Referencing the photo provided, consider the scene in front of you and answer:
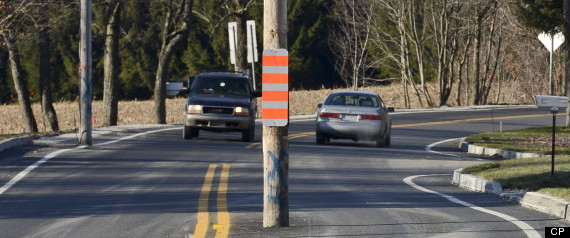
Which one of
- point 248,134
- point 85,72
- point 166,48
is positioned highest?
point 166,48

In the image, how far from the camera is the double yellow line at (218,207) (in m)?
10.6

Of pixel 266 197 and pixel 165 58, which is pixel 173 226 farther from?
pixel 165 58

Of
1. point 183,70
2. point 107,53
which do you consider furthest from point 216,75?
point 183,70

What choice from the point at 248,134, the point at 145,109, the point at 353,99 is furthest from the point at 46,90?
the point at 353,99

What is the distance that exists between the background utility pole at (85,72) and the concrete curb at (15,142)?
1.22 m

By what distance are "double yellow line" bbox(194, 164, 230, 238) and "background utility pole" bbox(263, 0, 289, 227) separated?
0.56 meters

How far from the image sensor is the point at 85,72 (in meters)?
23.2

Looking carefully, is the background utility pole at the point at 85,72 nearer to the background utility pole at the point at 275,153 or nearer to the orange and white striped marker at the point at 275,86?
the background utility pole at the point at 275,153

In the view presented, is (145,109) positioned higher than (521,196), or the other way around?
(145,109)

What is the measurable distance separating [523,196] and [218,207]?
443cm

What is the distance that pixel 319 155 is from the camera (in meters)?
22.3

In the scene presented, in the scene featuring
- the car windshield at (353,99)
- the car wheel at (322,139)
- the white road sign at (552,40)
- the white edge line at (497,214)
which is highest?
the white road sign at (552,40)

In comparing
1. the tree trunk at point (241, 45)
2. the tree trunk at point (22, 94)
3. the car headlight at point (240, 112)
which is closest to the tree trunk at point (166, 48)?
the tree trunk at point (241, 45)

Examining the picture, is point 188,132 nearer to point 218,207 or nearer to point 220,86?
point 220,86
